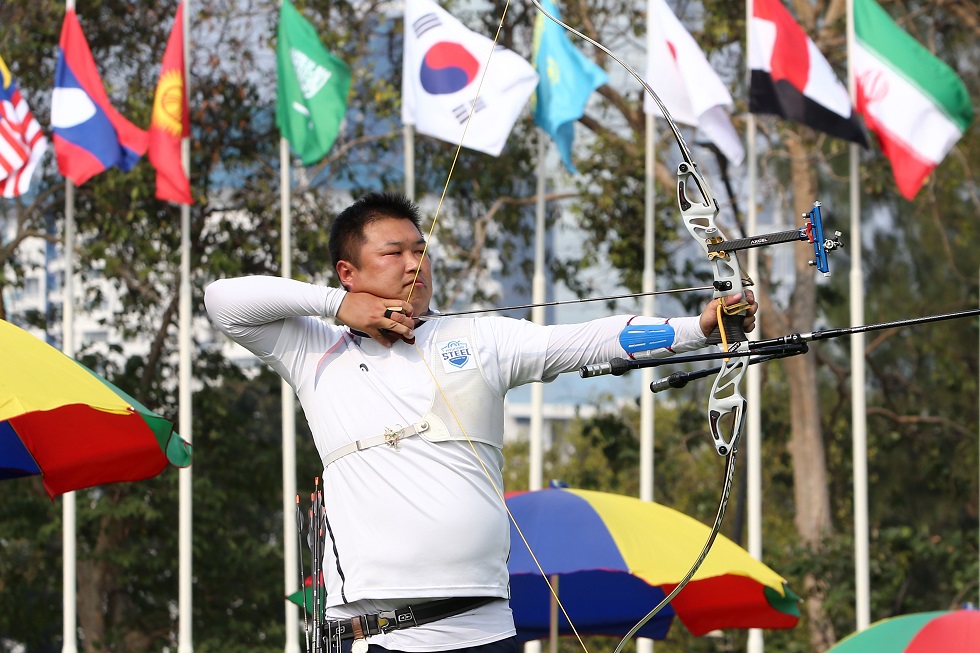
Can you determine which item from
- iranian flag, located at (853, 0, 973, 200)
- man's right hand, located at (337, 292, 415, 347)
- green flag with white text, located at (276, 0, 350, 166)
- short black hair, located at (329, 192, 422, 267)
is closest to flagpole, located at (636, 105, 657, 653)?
iranian flag, located at (853, 0, 973, 200)

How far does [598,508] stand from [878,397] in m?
14.0

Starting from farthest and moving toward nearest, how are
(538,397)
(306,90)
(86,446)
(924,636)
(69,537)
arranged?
(306,90) → (538,397) → (69,537) → (86,446) → (924,636)

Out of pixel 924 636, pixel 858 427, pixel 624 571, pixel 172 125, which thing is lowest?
pixel 924 636

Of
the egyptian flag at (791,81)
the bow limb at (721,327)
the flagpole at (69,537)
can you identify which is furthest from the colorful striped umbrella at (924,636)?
the flagpole at (69,537)

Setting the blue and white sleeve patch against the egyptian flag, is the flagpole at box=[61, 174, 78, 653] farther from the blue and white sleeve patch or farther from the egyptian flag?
the blue and white sleeve patch

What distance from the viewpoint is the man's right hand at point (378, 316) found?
10.6 ft

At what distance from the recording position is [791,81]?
10367 millimetres

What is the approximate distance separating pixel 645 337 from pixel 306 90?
8180 mm

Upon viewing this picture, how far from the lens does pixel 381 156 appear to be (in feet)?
47.4

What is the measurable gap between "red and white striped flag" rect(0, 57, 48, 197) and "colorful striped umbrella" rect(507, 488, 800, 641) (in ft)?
17.3

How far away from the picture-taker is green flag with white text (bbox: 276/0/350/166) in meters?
10.8

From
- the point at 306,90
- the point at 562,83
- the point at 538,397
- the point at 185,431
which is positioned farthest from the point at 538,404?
the point at 306,90

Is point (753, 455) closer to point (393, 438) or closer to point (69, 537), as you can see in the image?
point (69, 537)

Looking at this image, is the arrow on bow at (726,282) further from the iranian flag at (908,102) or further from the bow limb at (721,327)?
the iranian flag at (908,102)
